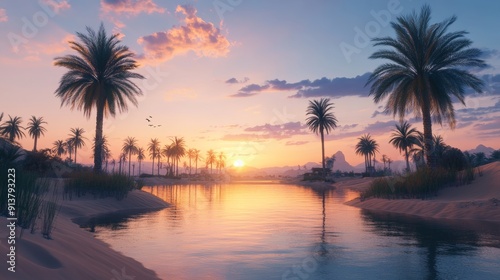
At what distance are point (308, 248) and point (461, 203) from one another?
34.8ft

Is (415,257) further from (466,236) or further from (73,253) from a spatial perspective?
(73,253)

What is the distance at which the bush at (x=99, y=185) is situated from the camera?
19344 mm

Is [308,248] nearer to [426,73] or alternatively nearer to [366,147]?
[426,73]

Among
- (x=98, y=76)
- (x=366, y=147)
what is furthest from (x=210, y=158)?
(x=98, y=76)

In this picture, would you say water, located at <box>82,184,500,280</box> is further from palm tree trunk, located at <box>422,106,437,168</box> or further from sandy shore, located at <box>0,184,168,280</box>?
palm tree trunk, located at <box>422,106,437,168</box>

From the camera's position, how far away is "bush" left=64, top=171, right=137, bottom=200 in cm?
1934

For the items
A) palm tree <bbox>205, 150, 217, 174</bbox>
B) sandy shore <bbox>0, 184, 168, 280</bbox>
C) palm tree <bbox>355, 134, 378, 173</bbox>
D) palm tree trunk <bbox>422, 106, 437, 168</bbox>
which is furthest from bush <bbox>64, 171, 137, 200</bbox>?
palm tree <bbox>205, 150, 217, 174</bbox>

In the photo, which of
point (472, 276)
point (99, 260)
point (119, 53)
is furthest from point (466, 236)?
point (119, 53)

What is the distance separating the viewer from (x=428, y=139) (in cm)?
2366

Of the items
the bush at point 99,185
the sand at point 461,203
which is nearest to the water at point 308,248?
the sand at point 461,203

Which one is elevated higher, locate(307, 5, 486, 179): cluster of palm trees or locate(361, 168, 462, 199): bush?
locate(307, 5, 486, 179): cluster of palm trees

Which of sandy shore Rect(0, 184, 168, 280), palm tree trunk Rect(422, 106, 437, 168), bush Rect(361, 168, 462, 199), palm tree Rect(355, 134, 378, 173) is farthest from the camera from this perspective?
palm tree Rect(355, 134, 378, 173)

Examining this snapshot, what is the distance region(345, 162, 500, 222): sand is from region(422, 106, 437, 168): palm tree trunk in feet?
8.84

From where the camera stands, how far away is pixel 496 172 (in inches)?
787
